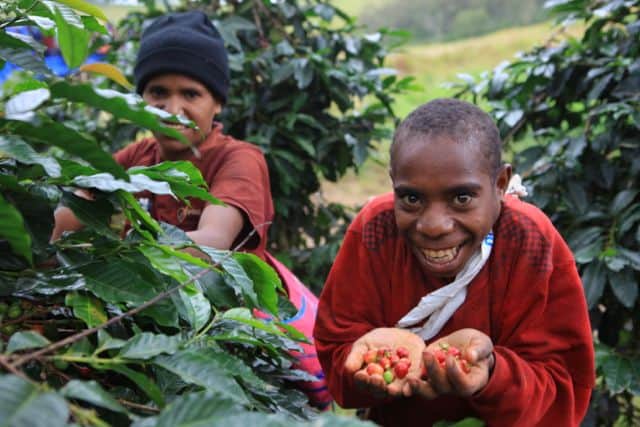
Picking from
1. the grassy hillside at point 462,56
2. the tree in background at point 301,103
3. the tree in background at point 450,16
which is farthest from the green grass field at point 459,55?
the tree in background at point 301,103

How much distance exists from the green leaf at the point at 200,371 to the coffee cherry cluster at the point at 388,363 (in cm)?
43

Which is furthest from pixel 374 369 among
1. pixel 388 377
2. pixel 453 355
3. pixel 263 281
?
pixel 263 281

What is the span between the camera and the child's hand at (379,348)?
49.2 inches

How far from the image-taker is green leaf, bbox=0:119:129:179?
33.7 inches

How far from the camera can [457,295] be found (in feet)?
4.77

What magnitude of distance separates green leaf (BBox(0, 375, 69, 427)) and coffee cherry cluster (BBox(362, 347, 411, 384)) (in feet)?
2.40

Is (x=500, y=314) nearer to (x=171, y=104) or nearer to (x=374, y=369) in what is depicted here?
(x=374, y=369)

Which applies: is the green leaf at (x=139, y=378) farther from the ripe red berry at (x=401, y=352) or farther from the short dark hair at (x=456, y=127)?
the short dark hair at (x=456, y=127)

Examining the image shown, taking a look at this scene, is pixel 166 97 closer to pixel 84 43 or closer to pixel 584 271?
pixel 84 43

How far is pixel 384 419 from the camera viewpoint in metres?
1.64

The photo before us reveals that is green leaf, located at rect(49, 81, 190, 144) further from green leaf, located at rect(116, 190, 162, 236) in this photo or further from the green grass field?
the green grass field

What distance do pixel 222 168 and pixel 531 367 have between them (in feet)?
3.54

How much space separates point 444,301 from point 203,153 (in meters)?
0.99

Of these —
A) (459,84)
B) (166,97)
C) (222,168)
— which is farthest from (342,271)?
(459,84)
